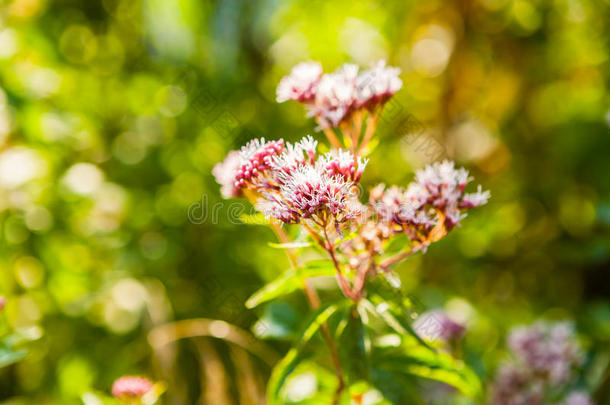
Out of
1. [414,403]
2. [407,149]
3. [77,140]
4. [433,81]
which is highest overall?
[433,81]

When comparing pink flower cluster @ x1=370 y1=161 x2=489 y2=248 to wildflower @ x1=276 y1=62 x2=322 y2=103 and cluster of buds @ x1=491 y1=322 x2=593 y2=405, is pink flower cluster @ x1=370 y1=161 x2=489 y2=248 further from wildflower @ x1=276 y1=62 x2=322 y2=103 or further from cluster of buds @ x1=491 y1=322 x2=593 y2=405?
cluster of buds @ x1=491 y1=322 x2=593 y2=405

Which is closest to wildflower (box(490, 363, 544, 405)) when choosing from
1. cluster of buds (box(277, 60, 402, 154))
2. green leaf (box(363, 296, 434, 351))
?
green leaf (box(363, 296, 434, 351))

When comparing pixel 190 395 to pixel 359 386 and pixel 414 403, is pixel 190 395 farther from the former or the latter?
pixel 359 386

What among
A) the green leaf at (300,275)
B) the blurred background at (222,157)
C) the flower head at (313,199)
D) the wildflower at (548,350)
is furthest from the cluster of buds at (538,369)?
the flower head at (313,199)

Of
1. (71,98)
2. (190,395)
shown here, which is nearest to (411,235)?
(190,395)

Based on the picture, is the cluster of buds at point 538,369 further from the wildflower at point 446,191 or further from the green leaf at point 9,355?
the green leaf at point 9,355

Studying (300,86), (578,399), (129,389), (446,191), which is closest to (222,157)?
(300,86)
